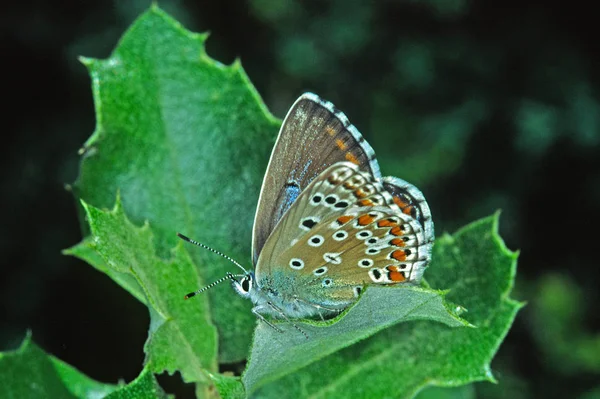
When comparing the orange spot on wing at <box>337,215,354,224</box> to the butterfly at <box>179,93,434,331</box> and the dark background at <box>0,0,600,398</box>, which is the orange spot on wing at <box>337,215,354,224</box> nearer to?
the butterfly at <box>179,93,434,331</box>

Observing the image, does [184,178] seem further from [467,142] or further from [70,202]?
[467,142]

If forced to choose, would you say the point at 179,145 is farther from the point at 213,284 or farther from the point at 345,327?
the point at 345,327

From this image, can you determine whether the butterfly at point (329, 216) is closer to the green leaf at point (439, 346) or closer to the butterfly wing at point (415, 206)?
the butterfly wing at point (415, 206)

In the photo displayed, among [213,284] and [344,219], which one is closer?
[213,284]

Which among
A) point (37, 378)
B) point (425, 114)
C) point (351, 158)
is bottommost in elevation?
point (37, 378)

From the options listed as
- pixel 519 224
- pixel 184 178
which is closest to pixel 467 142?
pixel 519 224

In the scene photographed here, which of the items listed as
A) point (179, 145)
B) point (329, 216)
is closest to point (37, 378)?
point (179, 145)
